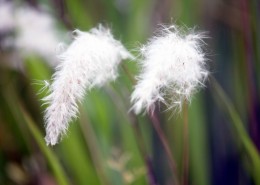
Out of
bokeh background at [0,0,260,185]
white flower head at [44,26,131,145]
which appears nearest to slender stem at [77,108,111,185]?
bokeh background at [0,0,260,185]

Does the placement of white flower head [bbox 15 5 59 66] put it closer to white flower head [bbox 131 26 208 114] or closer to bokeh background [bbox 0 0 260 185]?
bokeh background [bbox 0 0 260 185]

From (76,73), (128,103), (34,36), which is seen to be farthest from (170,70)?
(34,36)

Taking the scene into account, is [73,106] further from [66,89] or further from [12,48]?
[12,48]

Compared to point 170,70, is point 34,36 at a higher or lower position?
higher

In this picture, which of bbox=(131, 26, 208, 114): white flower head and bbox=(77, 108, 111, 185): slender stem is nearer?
bbox=(131, 26, 208, 114): white flower head

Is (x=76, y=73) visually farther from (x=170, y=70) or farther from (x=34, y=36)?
(x=34, y=36)

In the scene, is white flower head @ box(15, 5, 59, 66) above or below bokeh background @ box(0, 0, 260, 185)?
above

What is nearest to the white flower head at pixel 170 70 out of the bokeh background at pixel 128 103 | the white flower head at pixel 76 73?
the white flower head at pixel 76 73

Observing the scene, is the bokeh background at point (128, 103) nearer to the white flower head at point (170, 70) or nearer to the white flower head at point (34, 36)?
the white flower head at point (34, 36)
